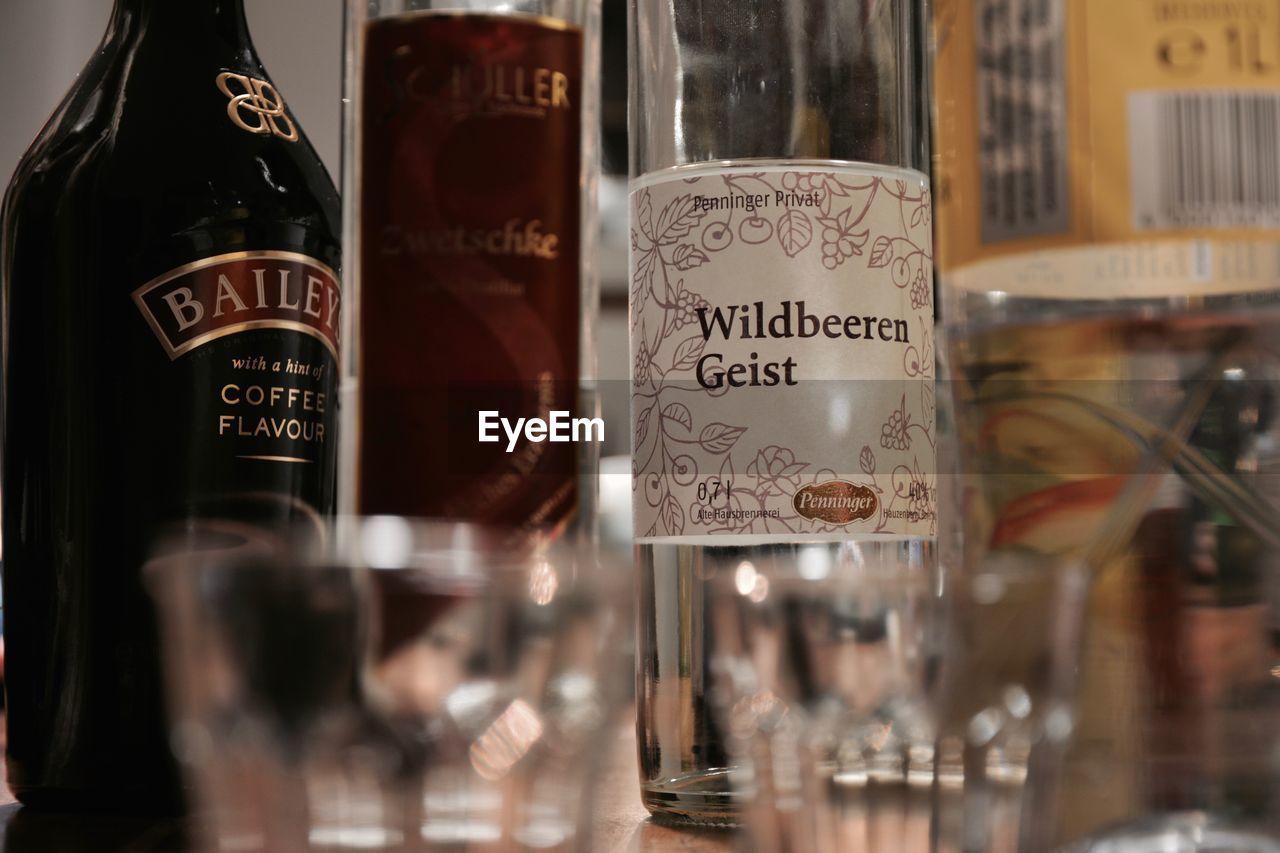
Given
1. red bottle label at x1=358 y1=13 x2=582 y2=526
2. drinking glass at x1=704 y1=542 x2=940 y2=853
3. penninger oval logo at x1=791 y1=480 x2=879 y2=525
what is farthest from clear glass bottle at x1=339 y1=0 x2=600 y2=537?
drinking glass at x1=704 y1=542 x2=940 y2=853

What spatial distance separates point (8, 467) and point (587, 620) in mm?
277

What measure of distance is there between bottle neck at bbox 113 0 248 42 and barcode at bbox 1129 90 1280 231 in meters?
0.29

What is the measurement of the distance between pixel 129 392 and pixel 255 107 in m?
0.10

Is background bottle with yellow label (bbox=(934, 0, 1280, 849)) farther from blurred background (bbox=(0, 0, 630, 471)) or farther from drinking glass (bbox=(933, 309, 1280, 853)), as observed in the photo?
blurred background (bbox=(0, 0, 630, 471))

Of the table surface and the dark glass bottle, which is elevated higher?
the dark glass bottle

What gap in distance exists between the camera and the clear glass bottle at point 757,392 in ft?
1.31

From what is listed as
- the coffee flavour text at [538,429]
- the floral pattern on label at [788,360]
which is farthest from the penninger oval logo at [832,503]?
the coffee flavour text at [538,429]

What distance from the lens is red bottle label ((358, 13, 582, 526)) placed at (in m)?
0.47

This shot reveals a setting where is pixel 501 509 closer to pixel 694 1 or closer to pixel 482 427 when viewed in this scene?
pixel 482 427

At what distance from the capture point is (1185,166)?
367 mm

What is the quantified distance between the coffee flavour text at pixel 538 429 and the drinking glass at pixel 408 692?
21cm

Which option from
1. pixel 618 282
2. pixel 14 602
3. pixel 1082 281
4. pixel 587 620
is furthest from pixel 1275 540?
pixel 618 282

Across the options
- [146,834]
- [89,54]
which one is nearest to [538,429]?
[146,834]

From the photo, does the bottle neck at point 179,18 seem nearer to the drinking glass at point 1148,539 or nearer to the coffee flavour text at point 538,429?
the coffee flavour text at point 538,429
